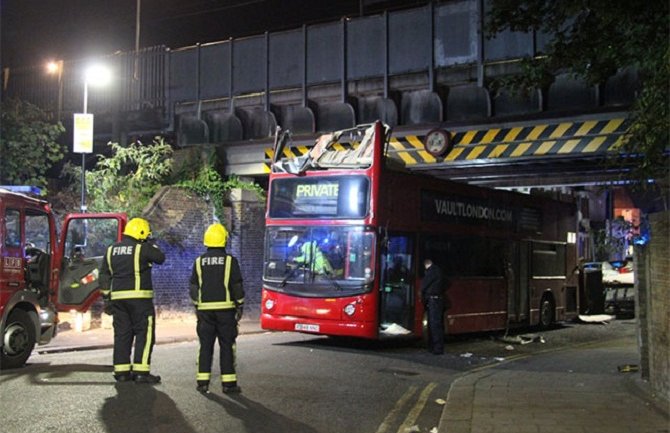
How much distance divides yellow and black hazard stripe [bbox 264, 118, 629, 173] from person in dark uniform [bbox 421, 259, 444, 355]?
3.78 m

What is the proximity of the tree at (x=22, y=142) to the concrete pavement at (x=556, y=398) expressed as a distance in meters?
7.11

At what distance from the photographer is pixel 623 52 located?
7879 mm

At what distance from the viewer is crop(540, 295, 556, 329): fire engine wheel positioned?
56.3ft

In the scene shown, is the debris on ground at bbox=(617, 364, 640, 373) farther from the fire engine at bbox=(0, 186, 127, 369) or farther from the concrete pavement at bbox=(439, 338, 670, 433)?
the fire engine at bbox=(0, 186, 127, 369)

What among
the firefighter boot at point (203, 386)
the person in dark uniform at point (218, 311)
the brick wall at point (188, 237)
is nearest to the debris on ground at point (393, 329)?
the person in dark uniform at point (218, 311)

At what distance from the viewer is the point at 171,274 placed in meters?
17.0

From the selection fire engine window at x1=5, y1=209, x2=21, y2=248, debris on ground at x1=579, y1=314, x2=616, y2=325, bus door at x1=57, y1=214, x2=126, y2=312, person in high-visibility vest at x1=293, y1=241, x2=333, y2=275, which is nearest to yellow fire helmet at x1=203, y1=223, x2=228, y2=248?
bus door at x1=57, y1=214, x2=126, y2=312

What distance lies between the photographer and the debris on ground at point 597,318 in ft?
65.1

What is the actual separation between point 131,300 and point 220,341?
3.78 ft

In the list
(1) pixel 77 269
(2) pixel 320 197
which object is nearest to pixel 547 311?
(2) pixel 320 197

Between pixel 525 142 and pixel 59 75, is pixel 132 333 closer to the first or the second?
pixel 525 142

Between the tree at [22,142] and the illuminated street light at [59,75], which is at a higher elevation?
the illuminated street light at [59,75]

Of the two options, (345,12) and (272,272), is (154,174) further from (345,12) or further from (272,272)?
(345,12)

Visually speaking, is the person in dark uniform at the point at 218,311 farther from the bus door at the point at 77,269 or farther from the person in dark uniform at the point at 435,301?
the person in dark uniform at the point at 435,301
